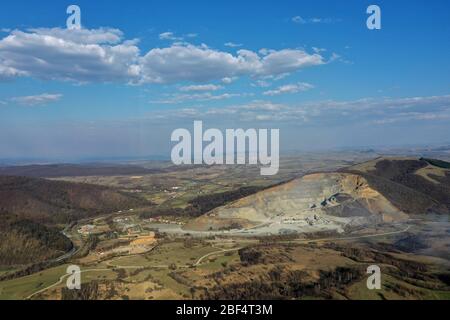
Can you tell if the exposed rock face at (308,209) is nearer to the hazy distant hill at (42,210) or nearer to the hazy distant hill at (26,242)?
the hazy distant hill at (26,242)

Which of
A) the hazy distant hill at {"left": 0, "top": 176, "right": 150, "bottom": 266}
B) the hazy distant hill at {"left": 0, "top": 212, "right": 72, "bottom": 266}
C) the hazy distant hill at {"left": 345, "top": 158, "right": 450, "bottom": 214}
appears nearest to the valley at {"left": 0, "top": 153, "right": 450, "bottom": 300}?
the hazy distant hill at {"left": 345, "top": 158, "right": 450, "bottom": 214}

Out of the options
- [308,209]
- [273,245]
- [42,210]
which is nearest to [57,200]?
[42,210]

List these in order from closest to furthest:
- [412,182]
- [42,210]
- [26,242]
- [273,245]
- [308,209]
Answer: [273,245] → [26,242] → [308,209] → [42,210] → [412,182]

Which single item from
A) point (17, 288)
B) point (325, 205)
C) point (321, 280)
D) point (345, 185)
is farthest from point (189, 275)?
point (345, 185)

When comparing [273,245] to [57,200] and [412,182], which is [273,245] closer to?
[412,182]

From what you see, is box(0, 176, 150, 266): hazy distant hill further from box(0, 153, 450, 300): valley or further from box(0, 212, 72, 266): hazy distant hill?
box(0, 153, 450, 300): valley

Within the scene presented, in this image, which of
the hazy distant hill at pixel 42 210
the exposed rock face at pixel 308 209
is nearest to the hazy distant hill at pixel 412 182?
the exposed rock face at pixel 308 209
